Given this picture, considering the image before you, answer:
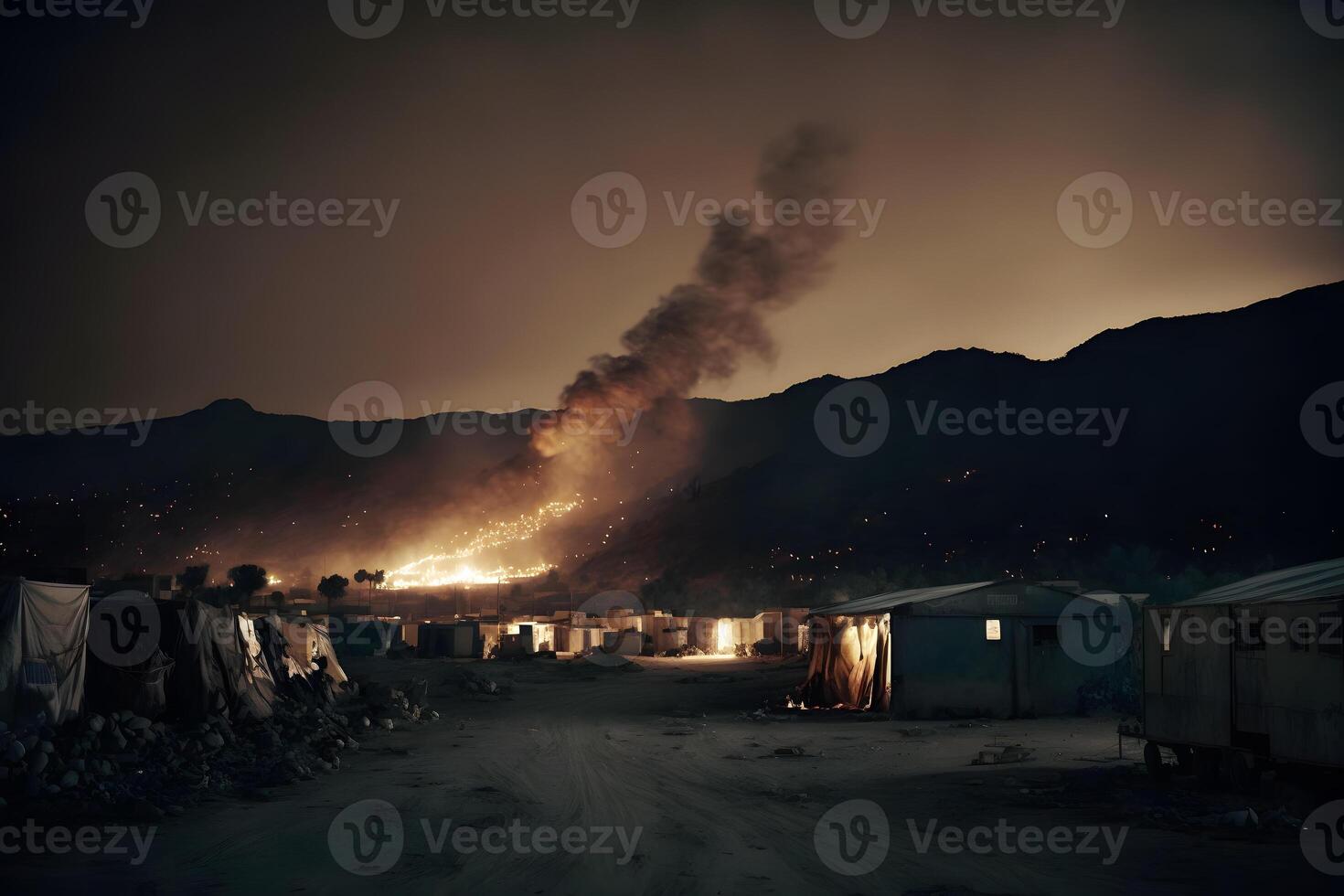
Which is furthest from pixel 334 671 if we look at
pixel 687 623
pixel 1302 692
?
pixel 687 623

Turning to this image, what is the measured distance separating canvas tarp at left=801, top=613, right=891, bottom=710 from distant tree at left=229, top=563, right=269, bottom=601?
71.8 m

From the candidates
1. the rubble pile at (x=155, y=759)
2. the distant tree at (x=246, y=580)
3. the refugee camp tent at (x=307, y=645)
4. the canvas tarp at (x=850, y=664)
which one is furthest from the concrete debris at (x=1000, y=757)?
the distant tree at (x=246, y=580)

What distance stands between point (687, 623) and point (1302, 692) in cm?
6063

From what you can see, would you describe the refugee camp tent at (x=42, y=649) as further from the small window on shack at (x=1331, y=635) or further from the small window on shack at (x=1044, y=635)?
the small window on shack at (x=1044, y=635)

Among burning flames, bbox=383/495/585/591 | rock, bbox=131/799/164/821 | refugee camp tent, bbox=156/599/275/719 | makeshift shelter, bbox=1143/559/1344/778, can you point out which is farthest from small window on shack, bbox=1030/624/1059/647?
burning flames, bbox=383/495/585/591

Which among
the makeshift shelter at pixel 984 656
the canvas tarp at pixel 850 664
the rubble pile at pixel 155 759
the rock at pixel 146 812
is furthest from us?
the canvas tarp at pixel 850 664

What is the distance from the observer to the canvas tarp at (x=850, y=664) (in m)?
30.3

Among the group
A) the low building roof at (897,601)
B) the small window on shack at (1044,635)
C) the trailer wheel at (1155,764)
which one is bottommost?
the trailer wheel at (1155,764)

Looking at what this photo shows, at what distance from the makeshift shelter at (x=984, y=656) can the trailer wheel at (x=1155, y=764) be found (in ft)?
41.2

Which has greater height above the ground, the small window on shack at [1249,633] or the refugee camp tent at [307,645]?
the small window on shack at [1249,633]

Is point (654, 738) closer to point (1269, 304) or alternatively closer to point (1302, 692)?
point (1302, 692)

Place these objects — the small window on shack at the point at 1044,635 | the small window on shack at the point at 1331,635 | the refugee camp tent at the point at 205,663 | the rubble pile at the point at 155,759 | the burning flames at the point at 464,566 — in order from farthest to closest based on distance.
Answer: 1. the burning flames at the point at 464,566
2. the small window on shack at the point at 1044,635
3. the refugee camp tent at the point at 205,663
4. the rubble pile at the point at 155,759
5. the small window on shack at the point at 1331,635

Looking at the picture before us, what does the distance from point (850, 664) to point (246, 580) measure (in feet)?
253

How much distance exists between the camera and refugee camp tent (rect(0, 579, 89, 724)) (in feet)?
52.5
